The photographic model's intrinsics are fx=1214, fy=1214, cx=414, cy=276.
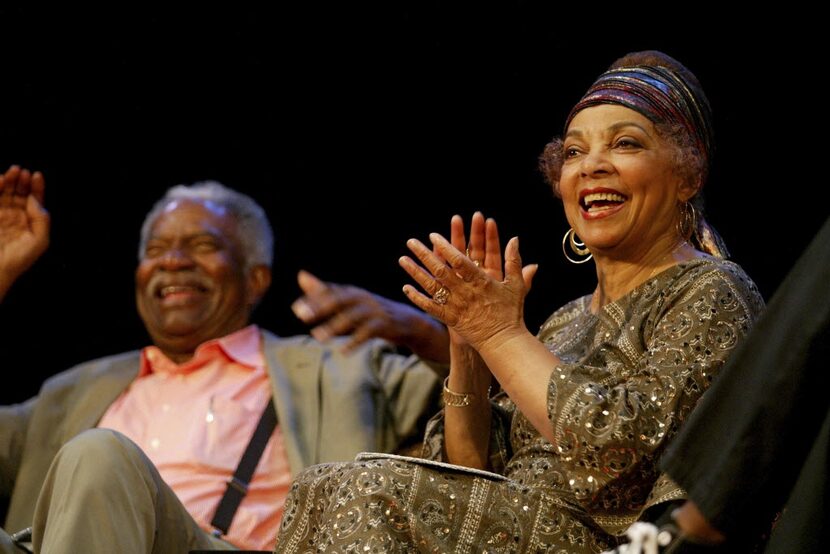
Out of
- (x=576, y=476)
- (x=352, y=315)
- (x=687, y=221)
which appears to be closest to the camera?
(x=576, y=476)

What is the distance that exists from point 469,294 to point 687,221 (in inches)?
20.3

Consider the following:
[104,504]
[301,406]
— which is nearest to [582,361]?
[104,504]

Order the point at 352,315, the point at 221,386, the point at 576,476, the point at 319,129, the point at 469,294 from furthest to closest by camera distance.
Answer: the point at 319,129 → the point at 221,386 → the point at 352,315 → the point at 469,294 → the point at 576,476

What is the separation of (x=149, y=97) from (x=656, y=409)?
8.13 ft

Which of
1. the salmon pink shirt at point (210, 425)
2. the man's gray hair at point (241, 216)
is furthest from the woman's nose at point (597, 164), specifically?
the man's gray hair at point (241, 216)

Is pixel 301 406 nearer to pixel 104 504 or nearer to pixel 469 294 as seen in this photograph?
pixel 104 504

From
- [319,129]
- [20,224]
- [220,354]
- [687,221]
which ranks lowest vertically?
[220,354]

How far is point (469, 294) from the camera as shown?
2.02 meters

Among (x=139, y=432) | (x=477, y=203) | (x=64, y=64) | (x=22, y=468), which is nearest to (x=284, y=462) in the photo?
(x=139, y=432)

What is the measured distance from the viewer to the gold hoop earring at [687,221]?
2279 mm

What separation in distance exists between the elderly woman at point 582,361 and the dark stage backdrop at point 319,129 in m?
0.81

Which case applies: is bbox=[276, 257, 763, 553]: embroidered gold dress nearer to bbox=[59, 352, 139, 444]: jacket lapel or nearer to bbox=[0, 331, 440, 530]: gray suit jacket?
bbox=[0, 331, 440, 530]: gray suit jacket

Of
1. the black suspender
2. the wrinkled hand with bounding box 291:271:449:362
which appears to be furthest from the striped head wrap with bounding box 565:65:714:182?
the black suspender

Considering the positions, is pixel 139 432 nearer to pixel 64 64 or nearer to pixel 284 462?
pixel 284 462
